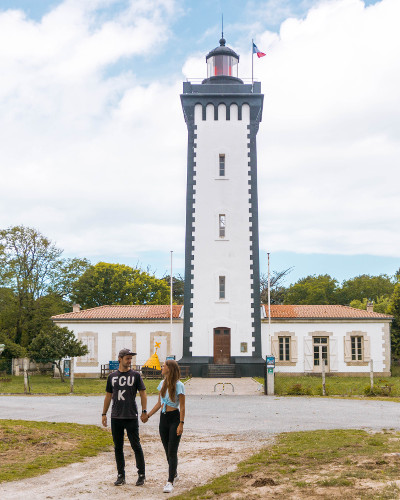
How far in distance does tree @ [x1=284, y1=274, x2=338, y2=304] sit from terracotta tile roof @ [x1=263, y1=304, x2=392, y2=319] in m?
23.6

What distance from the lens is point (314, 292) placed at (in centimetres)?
5659

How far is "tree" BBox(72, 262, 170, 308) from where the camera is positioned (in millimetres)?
46750

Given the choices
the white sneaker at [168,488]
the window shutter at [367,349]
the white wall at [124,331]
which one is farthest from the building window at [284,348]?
the white sneaker at [168,488]

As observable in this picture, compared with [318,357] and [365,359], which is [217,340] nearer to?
[318,357]

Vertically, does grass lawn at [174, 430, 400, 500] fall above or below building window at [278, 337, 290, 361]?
below

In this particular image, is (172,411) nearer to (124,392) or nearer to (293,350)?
(124,392)

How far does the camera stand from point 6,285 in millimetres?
38094

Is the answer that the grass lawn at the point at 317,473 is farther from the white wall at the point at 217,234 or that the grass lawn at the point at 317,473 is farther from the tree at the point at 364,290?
the tree at the point at 364,290

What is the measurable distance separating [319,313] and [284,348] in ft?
9.15

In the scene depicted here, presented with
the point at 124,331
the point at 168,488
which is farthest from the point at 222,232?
the point at 168,488

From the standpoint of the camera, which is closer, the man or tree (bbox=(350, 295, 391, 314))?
the man

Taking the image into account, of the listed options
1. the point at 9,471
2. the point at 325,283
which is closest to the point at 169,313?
the point at 9,471

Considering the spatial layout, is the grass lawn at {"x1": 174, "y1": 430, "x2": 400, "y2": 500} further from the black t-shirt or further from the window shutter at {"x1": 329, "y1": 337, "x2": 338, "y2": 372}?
the window shutter at {"x1": 329, "y1": 337, "x2": 338, "y2": 372}

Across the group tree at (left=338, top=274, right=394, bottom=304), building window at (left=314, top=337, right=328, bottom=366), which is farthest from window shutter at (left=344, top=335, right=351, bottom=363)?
tree at (left=338, top=274, right=394, bottom=304)
